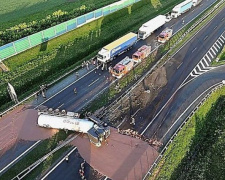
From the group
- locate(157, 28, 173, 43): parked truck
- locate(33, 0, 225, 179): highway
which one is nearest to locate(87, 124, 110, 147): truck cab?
locate(33, 0, 225, 179): highway

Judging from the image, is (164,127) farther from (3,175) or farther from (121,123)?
(3,175)

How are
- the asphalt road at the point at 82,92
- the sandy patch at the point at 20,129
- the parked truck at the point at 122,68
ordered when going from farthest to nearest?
the parked truck at the point at 122,68
the asphalt road at the point at 82,92
the sandy patch at the point at 20,129

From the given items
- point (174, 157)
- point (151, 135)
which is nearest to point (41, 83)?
point (151, 135)

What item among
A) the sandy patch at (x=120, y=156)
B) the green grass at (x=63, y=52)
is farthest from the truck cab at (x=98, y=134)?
the green grass at (x=63, y=52)

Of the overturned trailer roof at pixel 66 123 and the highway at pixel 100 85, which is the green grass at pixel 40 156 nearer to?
the overturned trailer roof at pixel 66 123

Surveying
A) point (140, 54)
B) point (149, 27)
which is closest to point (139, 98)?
point (140, 54)

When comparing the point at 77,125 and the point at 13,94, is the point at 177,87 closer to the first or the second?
the point at 77,125
